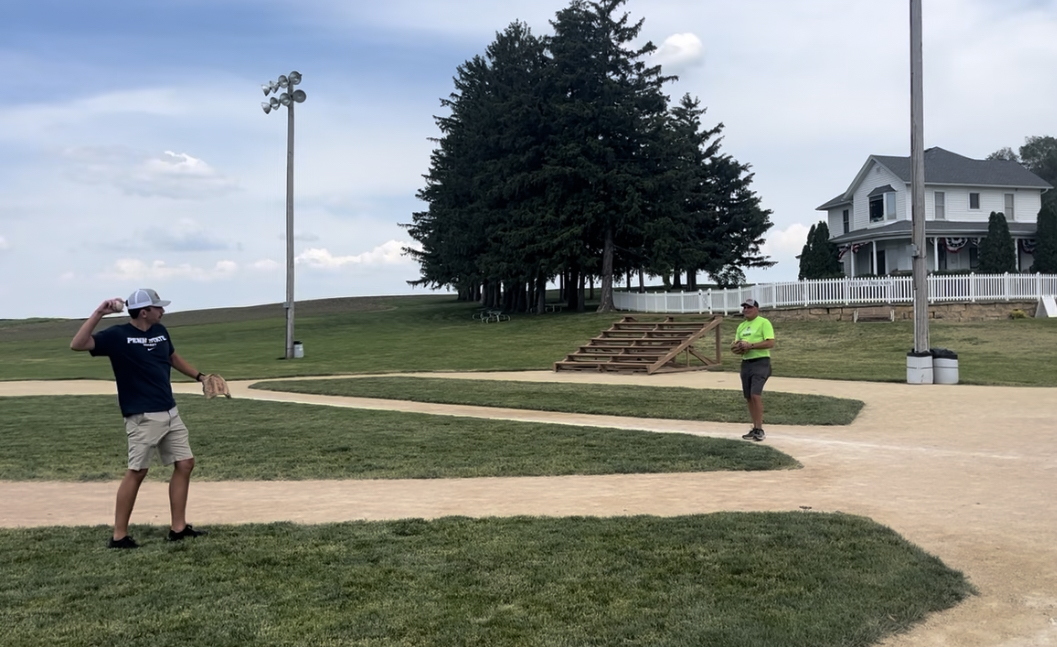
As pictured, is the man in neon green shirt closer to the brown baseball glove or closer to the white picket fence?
the brown baseball glove

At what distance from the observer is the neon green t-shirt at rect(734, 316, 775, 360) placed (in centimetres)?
1166

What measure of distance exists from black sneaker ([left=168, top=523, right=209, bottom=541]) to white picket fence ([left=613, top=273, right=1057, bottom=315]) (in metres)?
29.9

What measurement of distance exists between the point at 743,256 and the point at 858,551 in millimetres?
57649

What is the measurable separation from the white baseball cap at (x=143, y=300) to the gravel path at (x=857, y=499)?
1950 mm

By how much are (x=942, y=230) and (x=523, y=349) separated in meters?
23.7

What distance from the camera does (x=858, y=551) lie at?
6148 mm

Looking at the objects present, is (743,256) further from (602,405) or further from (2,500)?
(2,500)

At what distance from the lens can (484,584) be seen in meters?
5.47

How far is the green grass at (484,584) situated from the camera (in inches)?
185

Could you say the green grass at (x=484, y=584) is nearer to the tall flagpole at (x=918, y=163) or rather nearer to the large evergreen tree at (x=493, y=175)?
the tall flagpole at (x=918, y=163)

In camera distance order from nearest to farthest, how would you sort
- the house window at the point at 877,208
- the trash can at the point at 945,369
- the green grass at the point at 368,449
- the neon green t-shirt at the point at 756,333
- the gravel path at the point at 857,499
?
the gravel path at the point at 857,499 → the green grass at the point at 368,449 → the neon green t-shirt at the point at 756,333 → the trash can at the point at 945,369 → the house window at the point at 877,208

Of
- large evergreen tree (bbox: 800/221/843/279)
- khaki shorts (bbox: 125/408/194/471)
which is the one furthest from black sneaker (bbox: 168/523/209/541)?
large evergreen tree (bbox: 800/221/843/279)

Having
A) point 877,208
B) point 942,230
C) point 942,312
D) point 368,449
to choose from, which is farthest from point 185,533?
point 877,208

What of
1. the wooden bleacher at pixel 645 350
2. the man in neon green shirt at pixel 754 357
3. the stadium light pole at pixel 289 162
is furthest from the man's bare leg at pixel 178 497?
the stadium light pole at pixel 289 162
